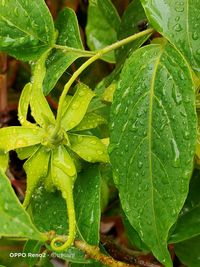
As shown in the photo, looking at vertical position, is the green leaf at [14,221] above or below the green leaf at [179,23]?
below

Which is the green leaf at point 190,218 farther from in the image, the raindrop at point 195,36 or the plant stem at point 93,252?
the raindrop at point 195,36

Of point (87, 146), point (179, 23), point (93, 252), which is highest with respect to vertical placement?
point (179, 23)

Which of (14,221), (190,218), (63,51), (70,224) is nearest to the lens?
(14,221)

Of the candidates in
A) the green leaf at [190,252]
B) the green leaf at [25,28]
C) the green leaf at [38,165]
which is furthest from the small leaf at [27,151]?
the green leaf at [190,252]

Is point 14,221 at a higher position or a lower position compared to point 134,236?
higher

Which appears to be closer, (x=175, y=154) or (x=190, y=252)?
(x=175, y=154)

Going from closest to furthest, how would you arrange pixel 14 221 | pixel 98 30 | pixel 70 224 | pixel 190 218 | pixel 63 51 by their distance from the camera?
pixel 14 221, pixel 70 224, pixel 63 51, pixel 190 218, pixel 98 30

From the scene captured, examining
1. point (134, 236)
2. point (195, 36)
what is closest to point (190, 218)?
point (134, 236)

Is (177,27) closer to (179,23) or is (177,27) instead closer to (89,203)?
(179,23)

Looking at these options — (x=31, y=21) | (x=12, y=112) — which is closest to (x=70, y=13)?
(x=31, y=21)
